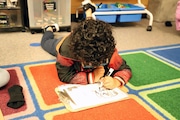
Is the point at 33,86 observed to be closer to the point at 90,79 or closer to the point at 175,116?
the point at 90,79

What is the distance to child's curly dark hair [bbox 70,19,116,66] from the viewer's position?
2.70 feet

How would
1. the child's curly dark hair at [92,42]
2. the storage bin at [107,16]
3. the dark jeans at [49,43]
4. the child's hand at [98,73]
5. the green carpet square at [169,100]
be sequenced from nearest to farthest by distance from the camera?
the child's curly dark hair at [92,42] → the green carpet square at [169,100] → the child's hand at [98,73] → the dark jeans at [49,43] → the storage bin at [107,16]

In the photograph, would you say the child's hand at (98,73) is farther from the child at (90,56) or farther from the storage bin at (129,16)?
the storage bin at (129,16)

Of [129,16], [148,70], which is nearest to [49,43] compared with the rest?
[148,70]

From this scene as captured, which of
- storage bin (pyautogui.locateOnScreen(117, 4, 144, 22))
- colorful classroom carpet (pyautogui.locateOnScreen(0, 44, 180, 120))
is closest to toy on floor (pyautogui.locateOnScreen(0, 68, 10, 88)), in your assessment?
colorful classroom carpet (pyautogui.locateOnScreen(0, 44, 180, 120))

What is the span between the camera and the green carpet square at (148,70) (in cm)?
118

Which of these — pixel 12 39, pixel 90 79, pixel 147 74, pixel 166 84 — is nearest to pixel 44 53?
pixel 12 39

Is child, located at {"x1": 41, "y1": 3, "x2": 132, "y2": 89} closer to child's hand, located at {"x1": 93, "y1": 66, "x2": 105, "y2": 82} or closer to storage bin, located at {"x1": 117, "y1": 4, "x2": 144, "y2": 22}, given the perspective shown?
child's hand, located at {"x1": 93, "y1": 66, "x2": 105, "y2": 82}

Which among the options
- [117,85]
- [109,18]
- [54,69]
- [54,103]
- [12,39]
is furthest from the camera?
[109,18]

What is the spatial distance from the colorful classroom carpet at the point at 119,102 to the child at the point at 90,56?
0.27 feet

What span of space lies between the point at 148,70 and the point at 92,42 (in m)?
0.59

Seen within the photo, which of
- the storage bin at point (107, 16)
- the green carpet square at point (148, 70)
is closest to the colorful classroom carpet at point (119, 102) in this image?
the green carpet square at point (148, 70)

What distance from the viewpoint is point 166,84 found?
1.15m

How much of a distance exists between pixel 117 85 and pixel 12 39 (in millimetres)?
1037
